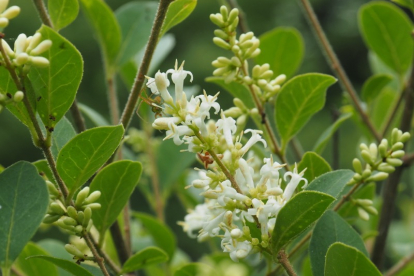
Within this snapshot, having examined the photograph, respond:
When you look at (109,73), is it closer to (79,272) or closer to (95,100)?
(79,272)

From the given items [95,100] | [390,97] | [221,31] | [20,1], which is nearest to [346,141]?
[95,100]

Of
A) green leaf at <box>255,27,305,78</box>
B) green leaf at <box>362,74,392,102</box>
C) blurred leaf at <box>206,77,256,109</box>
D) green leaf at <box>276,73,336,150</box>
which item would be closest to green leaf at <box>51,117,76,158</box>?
blurred leaf at <box>206,77,256,109</box>

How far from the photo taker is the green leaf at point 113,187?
1.16 m

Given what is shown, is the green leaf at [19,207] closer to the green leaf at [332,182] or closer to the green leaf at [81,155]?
the green leaf at [81,155]

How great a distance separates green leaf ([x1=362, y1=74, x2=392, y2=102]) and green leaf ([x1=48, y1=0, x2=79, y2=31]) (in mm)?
962

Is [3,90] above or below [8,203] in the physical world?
above

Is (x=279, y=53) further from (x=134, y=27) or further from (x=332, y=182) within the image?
(x=332, y=182)

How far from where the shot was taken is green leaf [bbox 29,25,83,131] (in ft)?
3.24

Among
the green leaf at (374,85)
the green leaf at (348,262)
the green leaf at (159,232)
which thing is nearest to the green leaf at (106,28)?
the green leaf at (159,232)

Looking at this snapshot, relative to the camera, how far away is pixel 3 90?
981mm

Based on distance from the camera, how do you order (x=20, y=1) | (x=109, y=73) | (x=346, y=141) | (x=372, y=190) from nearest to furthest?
(x=372, y=190) → (x=109, y=73) → (x=346, y=141) → (x=20, y=1)

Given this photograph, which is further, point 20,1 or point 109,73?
point 20,1

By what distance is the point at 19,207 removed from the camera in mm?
972

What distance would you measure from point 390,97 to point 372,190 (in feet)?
2.63
